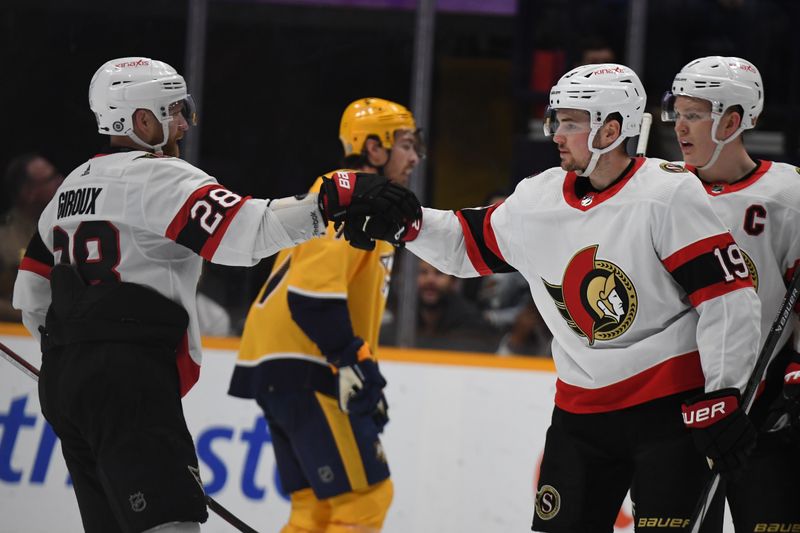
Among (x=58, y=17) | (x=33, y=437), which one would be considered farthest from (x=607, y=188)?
(x=58, y=17)

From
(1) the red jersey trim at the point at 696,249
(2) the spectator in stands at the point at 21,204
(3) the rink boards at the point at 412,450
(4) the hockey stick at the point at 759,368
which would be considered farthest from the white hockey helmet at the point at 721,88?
(2) the spectator in stands at the point at 21,204

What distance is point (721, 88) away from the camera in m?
2.92

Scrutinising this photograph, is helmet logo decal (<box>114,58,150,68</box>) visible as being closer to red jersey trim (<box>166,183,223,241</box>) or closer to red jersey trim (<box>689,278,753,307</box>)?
red jersey trim (<box>166,183,223,241</box>)

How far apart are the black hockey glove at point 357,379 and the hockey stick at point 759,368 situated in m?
1.08

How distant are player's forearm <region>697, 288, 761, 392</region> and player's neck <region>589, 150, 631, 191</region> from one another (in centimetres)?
35

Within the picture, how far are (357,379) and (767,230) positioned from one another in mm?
1190

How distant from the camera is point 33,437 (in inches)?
176

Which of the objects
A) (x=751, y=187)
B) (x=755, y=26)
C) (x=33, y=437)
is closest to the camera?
(x=751, y=187)

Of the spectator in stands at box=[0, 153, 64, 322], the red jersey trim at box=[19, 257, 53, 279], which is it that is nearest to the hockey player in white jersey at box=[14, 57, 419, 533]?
the red jersey trim at box=[19, 257, 53, 279]

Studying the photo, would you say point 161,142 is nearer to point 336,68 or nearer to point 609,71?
point 609,71

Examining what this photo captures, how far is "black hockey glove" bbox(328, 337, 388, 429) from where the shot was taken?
340cm

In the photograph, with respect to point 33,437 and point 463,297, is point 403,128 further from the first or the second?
point 33,437

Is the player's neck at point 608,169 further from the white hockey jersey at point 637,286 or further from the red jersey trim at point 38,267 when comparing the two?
the red jersey trim at point 38,267

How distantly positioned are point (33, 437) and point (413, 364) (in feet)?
4.63
